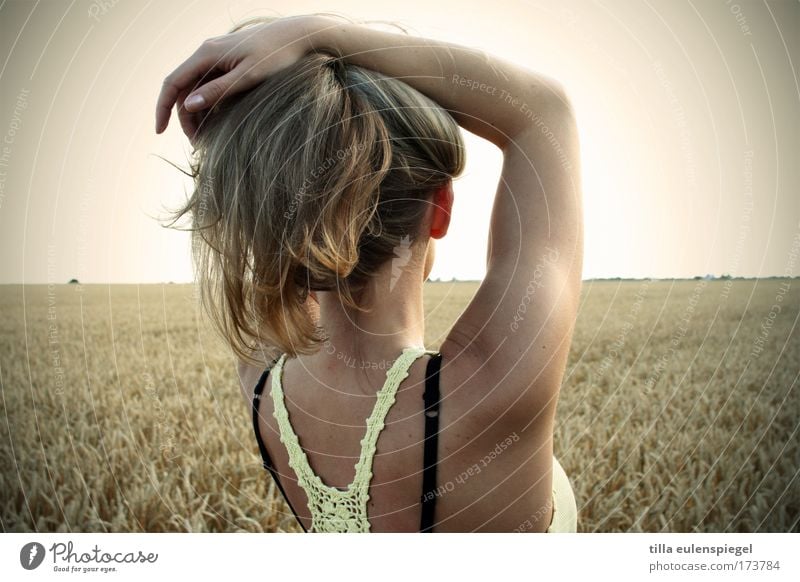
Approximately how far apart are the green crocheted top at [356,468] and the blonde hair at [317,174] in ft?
0.54

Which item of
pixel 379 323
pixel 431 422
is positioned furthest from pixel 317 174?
pixel 431 422

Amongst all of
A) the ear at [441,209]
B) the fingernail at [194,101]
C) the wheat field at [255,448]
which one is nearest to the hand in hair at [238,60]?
the fingernail at [194,101]

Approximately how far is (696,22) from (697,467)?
226 centimetres

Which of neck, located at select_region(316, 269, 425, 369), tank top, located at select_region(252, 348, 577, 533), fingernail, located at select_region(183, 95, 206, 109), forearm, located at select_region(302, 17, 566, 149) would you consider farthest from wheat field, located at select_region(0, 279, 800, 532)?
forearm, located at select_region(302, 17, 566, 149)

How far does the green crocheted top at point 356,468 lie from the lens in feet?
3.69

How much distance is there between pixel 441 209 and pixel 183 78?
51 centimetres

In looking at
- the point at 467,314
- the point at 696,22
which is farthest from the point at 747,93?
the point at 467,314

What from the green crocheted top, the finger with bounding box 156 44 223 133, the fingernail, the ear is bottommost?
the green crocheted top

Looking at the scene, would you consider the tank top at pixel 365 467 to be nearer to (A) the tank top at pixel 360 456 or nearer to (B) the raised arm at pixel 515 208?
(A) the tank top at pixel 360 456

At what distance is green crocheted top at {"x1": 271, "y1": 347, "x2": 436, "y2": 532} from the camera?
3.69 ft

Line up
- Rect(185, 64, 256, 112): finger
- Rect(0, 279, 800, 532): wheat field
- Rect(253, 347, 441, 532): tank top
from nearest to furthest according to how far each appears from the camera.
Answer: Rect(185, 64, 256, 112): finger → Rect(253, 347, 441, 532): tank top → Rect(0, 279, 800, 532): wheat field

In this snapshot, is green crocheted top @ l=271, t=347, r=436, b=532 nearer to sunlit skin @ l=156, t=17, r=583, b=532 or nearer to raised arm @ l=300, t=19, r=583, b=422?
sunlit skin @ l=156, t=17, r=583, b=532

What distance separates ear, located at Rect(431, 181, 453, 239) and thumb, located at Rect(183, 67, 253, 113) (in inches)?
15.1
